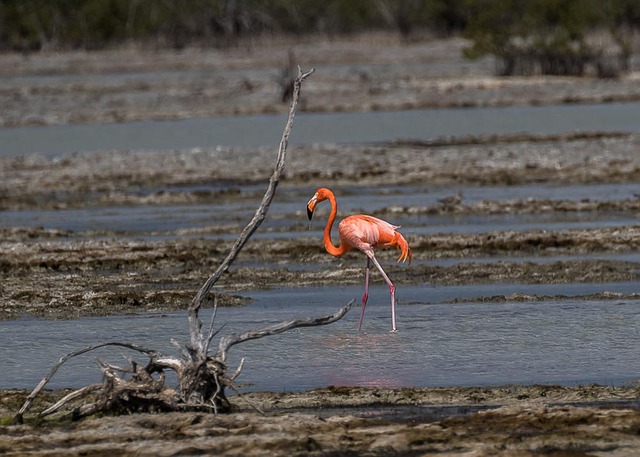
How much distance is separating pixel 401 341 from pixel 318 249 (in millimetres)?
4559

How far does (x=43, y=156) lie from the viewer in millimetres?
26250

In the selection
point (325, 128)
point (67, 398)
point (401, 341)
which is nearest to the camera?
point (67, 398)

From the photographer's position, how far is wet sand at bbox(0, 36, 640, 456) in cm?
720

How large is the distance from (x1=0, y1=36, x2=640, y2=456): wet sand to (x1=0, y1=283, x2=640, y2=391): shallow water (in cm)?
50

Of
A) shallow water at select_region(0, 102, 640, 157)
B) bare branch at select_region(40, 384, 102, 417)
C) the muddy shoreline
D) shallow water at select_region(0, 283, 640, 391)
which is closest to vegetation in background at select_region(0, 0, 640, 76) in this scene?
shallow water at select_region(0, 102, 640, 157)

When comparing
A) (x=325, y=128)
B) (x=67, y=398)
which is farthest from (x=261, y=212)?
(x=325, y=128)

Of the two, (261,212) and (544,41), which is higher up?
(544,41)

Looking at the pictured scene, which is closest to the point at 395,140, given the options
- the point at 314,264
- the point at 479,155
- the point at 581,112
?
the point at 479,155

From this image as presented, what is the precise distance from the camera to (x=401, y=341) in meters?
10.4

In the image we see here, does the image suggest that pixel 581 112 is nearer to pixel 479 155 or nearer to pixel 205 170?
pixel 479 155

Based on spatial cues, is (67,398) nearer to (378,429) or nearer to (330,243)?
(378,429)

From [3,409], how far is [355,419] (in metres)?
2.21

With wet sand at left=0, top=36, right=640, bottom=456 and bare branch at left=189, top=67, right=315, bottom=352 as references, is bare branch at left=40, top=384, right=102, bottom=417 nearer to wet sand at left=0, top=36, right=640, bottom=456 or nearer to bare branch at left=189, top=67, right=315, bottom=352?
wet sand at left=0, top=36, right=640, bottom=456

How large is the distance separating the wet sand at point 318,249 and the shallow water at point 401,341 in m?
0.50
